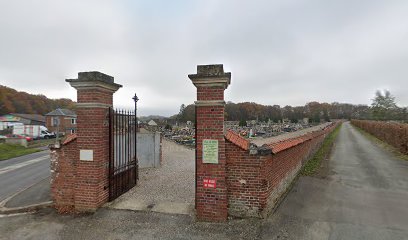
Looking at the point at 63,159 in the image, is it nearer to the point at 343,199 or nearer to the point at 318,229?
the point at 318,229

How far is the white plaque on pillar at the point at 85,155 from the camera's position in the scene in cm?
636

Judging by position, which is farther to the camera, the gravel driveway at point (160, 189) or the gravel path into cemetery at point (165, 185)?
the gravel path into cemetery at point (165, 185)

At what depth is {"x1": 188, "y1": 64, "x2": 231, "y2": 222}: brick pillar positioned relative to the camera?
18.9ft

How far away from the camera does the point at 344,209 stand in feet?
21.6

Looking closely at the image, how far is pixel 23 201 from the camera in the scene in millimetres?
8039

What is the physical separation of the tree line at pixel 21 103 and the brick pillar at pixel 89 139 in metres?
75.5

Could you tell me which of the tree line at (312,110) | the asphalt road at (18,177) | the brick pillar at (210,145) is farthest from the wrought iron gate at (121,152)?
the tree line at (312,110)

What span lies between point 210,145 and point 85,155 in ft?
10.4

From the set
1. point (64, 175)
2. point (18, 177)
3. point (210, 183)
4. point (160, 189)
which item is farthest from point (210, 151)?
point (18, 177)

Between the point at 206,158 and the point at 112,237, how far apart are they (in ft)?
8.17

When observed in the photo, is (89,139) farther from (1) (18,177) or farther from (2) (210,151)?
(1) (18,177)

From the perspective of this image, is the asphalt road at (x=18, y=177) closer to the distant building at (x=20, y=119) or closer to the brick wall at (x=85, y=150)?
the brick wall at (x=85, y=150)

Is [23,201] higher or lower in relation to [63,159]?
lower

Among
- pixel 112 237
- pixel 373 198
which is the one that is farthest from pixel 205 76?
pixel 373 198
